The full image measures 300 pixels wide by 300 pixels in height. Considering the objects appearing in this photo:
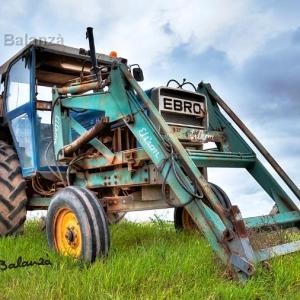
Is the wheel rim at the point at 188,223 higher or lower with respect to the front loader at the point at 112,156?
lower

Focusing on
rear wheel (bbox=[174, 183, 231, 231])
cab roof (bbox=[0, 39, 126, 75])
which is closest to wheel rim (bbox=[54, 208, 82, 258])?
rear wheel (bbox=[174, 183, 231, 231])

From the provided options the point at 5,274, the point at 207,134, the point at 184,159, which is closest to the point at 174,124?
the point at 207,134

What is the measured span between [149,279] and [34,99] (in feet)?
10.6

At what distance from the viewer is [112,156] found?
502 cm

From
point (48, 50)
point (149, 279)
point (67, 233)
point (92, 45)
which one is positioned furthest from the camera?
point (48, 50)

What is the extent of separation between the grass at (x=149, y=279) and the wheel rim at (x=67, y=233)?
4.7 inches

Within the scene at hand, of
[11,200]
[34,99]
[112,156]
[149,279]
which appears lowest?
[149,279]

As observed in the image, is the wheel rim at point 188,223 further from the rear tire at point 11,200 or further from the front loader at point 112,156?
the rear tire at point 11,200

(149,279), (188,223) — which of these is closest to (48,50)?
(188,223)

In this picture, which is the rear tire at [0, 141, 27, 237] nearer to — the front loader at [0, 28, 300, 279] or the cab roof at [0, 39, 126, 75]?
the front loader at [0, 28, 300, 279]

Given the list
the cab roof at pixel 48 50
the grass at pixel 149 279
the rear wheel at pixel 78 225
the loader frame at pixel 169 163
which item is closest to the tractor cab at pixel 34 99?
the cab roof at pixel 48 50

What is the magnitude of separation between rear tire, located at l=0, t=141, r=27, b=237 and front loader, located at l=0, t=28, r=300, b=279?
1 cm

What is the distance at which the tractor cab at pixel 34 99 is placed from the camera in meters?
6.04

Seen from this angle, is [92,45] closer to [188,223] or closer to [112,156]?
[112,156]
